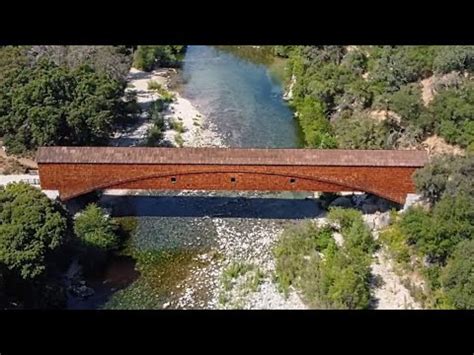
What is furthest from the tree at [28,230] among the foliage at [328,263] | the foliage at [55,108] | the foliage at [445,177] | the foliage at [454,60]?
the foliage at [454,60]

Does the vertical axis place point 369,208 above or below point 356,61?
Answer: below

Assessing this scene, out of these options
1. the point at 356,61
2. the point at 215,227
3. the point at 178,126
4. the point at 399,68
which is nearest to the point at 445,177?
the point at 215,227

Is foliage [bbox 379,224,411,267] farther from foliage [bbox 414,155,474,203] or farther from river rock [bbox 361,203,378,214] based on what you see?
foliage [bbox 414,155,474,203]

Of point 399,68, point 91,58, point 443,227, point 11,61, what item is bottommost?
point 443,227

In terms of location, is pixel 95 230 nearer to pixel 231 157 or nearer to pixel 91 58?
pixel 231 157

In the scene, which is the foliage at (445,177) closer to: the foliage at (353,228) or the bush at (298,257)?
the foliage at (353,228)
